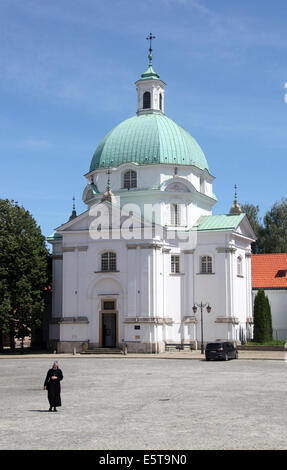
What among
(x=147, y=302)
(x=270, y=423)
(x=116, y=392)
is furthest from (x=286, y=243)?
(x=270, y=423)

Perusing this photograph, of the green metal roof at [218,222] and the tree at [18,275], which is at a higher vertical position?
the green metal roof at [218,222]

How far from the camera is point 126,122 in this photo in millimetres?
57188

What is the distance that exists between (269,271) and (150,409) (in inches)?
1739

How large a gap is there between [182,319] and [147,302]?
15.1 feet

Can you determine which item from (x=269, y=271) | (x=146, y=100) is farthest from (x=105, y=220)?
(x=269, y=271)

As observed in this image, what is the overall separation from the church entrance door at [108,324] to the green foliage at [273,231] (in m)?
33.7

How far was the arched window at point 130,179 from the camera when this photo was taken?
176 feet

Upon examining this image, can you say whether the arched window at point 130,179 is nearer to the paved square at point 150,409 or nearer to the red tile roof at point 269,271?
the red tile roof at point 269,271

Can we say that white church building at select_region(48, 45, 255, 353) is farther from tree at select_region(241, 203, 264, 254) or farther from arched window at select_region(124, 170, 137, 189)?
tree at select_region(241, 203, 264, 254)

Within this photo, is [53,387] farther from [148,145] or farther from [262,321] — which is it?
[148,145]

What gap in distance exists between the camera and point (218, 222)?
53062 millimetres

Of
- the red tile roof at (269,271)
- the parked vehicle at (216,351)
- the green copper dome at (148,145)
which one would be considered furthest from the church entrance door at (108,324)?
the red tile roof at (269,271)
